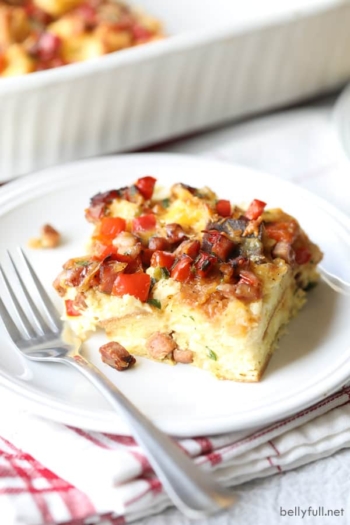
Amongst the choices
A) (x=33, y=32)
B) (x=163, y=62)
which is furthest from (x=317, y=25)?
(x=33, y=32)

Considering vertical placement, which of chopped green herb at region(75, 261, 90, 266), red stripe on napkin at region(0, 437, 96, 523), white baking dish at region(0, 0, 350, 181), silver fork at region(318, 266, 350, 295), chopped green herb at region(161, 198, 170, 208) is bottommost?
red stripe on napkin at region(0, 437, 96, 523)

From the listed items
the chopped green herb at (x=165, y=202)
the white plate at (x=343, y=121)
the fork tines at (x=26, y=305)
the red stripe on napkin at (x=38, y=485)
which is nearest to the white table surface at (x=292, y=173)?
the white plate at (x=343, y=121)

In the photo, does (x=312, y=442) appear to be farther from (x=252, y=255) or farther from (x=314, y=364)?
(x=252, y=255)

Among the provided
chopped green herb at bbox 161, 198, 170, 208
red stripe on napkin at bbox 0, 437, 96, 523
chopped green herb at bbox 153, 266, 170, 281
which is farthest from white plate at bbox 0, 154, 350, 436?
chopped green herb at bbox 161, 198, 170, 208

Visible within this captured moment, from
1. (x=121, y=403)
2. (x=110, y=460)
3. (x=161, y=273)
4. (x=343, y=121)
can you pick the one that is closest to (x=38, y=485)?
(x=110, y=460)

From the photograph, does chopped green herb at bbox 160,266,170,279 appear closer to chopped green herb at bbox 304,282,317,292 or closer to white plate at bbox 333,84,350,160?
chopped green herb at bbox 304,282,317,292

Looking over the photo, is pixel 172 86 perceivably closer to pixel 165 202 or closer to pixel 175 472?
pixel 165 202
